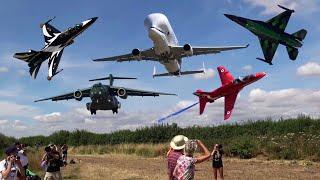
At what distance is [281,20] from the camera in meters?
10.3

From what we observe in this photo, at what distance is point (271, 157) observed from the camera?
38.8 metres

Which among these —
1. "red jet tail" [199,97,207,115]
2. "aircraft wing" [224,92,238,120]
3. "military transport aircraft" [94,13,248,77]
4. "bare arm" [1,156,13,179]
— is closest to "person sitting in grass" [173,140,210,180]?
"aircraft wing" [224,92,238,120]

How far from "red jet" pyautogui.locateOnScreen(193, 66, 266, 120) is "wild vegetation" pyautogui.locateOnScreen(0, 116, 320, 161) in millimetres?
26056

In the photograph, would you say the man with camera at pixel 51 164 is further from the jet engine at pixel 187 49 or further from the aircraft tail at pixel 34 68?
the jet engine at pixel 187 49

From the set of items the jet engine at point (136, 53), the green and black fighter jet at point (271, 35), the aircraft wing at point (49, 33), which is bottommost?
the green and black fighter jet at point (271, 35)

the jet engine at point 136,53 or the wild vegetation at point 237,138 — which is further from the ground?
the jet engine at point 136,53

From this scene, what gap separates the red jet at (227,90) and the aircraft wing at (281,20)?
108 cm

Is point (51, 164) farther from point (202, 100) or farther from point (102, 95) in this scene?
point (102, 95)

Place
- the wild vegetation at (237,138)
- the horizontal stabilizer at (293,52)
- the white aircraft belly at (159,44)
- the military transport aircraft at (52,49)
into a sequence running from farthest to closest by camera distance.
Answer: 1. the wild vegetation at (237,138)
2. the white aircraft belly at (159,44)
3. the military transport aircraft at (52,49)
4. the horizontal stabilizer at (293,52)

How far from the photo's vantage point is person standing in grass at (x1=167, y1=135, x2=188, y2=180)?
317 inches

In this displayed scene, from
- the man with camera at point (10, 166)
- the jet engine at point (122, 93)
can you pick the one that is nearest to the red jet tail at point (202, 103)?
the man with camera at point (10, 166)

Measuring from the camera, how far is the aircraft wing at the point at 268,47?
962 centimetres

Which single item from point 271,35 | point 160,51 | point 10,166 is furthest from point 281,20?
point 160,51

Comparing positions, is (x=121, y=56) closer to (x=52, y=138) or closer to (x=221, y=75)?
(x=221, y=75)
